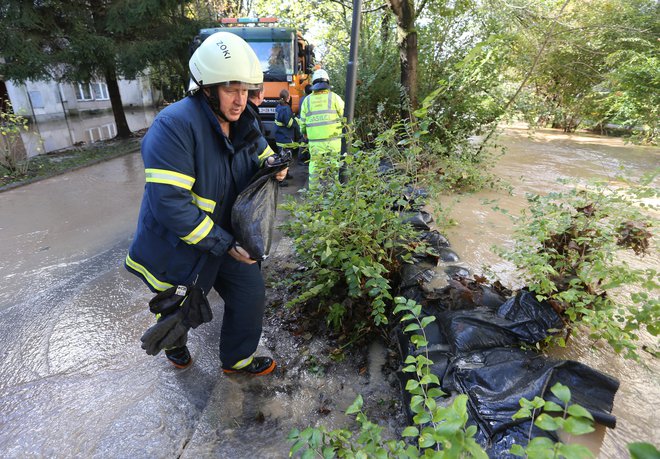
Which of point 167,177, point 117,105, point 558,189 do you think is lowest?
point 558,189

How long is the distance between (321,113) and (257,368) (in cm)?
332

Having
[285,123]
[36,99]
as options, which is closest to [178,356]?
[285,123]

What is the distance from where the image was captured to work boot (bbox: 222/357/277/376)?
2273 mm

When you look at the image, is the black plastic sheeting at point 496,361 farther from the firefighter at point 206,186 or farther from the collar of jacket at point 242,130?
the collar of jacket at point 242,130

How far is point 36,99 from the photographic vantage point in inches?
577

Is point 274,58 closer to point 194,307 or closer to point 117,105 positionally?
point 117,105

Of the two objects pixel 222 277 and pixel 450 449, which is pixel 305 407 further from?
pixel 450 449

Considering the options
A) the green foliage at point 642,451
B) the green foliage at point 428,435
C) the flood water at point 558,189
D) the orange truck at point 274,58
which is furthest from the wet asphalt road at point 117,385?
the orange truck at point 274,58

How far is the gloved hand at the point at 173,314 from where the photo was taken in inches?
74.3

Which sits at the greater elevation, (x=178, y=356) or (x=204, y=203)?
(x=204, y=203)

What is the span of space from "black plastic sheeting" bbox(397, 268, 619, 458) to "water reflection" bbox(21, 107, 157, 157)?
11.1m

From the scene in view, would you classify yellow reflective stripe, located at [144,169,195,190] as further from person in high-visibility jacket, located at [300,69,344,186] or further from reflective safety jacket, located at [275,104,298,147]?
reflective safety jacket, located at [275,104,298,147]

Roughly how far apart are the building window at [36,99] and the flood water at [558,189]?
55.7ft

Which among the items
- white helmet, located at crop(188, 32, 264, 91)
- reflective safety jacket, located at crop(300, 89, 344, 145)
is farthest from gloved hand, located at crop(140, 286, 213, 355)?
reflective safety jacket, located at crop(300, 89, 344, 145)
